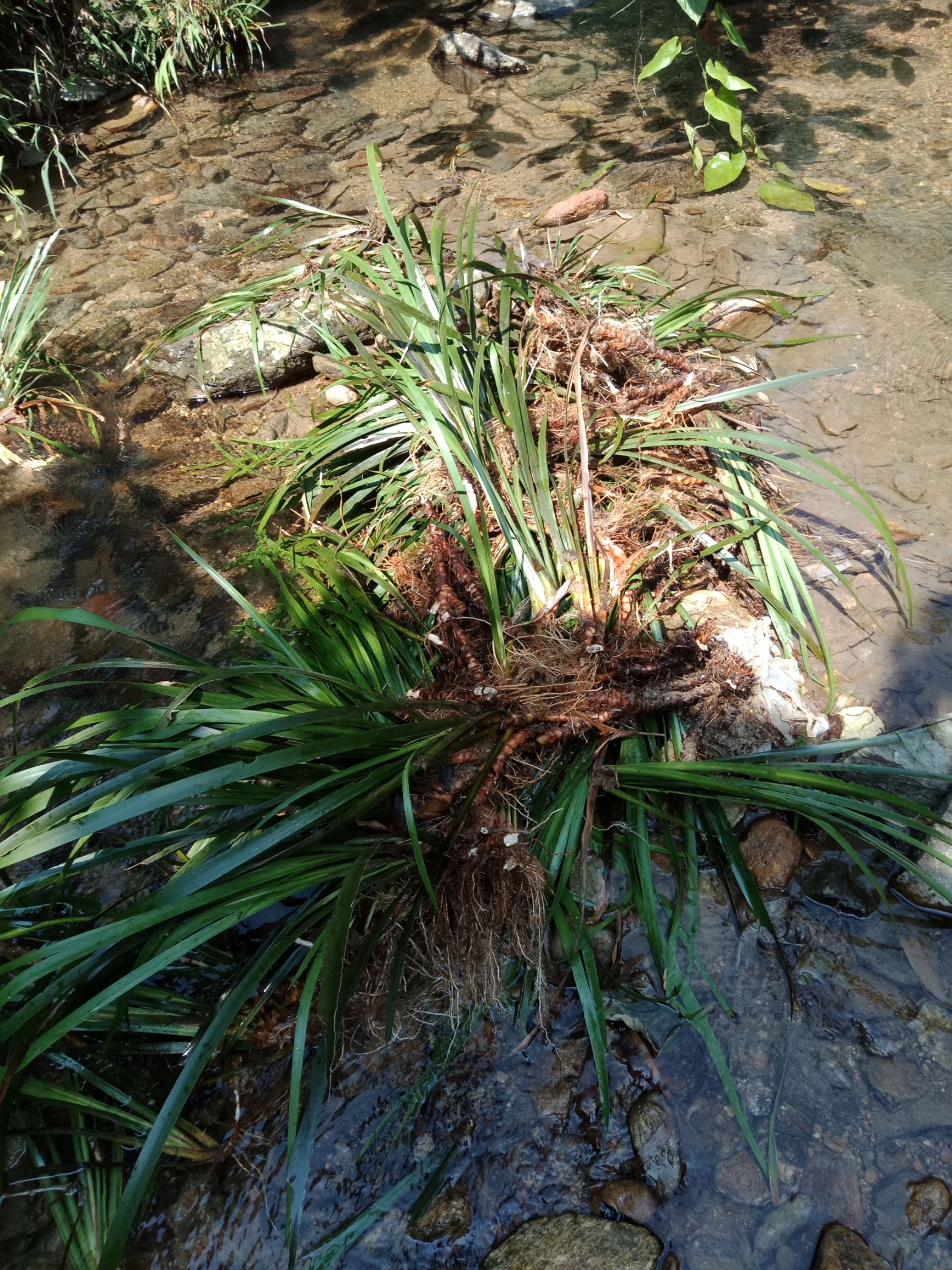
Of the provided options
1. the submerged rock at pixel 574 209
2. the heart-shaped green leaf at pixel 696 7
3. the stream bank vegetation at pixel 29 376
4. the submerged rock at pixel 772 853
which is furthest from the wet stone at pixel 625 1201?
the submerged rock at pixel 574 209

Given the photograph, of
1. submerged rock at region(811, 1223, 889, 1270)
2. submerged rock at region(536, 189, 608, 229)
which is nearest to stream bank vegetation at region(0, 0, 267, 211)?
submerged rock at region(536, 189, 608, 229)

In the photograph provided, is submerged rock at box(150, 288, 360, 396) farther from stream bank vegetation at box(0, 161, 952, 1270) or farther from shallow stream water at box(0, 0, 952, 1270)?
stream bank vegetation at box(0, 161, 952, 1270)

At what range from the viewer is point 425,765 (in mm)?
1928

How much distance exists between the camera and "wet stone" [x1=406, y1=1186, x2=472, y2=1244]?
163 centimetres

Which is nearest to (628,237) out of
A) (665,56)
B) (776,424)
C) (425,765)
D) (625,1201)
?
(665,56)

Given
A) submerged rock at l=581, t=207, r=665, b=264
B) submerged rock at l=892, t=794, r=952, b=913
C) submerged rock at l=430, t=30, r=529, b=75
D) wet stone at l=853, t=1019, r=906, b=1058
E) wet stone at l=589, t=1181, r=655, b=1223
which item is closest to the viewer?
wet stone at l=589, t=1181, r=655, b=1223

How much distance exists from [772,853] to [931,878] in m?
0.32

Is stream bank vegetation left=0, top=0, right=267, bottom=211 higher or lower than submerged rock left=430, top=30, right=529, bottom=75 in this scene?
higher

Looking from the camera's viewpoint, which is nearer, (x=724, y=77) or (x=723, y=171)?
(x=724, y=77)

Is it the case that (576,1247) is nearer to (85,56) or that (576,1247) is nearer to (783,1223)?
(783,1223)

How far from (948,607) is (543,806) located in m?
1.34

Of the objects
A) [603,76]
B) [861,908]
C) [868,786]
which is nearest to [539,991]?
[861,908]

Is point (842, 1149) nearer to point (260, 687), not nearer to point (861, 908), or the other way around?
point (861, 908)

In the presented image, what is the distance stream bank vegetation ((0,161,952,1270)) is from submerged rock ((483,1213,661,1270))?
0.22 metres
